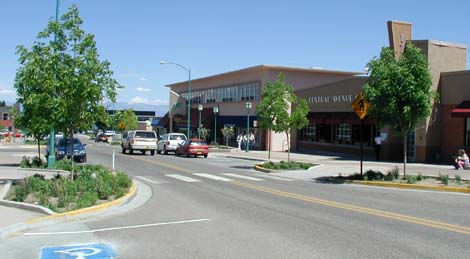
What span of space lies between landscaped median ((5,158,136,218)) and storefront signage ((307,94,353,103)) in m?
→ 25.1

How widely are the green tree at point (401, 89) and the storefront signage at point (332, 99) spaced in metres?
18.3

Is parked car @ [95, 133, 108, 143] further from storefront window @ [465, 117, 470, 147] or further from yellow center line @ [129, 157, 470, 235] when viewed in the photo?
yellow center line @ [129, 157, 470, 235]

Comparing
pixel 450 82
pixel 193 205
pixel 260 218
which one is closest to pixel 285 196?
pixel 193 205

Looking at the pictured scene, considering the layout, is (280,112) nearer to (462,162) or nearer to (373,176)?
(373,176)

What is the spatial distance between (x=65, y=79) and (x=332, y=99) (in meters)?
28.6

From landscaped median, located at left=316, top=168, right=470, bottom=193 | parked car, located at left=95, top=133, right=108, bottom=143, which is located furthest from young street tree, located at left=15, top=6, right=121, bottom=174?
parked car, located at left=95, top=133, right=108, bottom=143

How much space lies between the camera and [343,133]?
134ft

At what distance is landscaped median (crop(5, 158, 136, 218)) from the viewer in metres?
12.6

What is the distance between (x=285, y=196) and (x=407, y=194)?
3898 mm

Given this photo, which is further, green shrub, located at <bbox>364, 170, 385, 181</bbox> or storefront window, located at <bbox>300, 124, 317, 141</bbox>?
storefront window, located at <bbox>300, 124, 317, 141</bbox>

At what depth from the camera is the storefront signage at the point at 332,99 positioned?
39281 millimetres

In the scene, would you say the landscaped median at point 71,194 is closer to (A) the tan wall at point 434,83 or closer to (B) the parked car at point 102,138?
(A) the tan wall at point 434,83

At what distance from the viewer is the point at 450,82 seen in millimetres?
30578

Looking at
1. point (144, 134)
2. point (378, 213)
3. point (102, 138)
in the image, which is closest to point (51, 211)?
point (378, 213)
